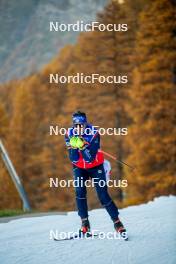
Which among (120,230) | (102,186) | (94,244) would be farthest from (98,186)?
(94,244)

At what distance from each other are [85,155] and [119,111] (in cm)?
1857

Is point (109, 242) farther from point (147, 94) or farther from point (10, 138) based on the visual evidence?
point (10, 138)

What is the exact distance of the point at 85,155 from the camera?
21.9 feet

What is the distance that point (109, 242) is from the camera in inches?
266

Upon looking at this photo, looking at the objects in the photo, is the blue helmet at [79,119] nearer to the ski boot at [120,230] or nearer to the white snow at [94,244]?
the ski boot at [120,230]

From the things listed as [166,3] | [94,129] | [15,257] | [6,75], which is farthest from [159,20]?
[6,75]

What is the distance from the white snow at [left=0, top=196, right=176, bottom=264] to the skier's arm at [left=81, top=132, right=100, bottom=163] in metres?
1.17

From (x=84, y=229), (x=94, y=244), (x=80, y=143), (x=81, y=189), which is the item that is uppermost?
(x=80, y=143)

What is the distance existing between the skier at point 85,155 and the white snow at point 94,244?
1.60 ft

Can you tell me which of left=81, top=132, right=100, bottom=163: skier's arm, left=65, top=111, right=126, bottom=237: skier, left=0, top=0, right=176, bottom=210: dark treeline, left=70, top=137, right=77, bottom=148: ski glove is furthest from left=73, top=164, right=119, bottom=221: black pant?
left=0, top=0, right=176, bottom=210: dark treeline

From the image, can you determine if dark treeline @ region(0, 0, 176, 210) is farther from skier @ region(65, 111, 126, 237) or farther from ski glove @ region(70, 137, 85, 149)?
ski glove @ region(70, 137, 85, 149)

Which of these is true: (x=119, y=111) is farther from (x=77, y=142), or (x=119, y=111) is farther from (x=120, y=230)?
(x=77, y=142)

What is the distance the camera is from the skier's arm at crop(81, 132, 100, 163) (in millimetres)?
6622

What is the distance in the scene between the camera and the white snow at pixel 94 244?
6000 millimetres
